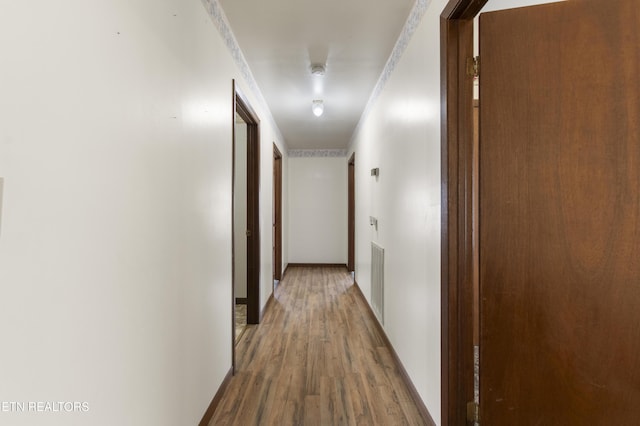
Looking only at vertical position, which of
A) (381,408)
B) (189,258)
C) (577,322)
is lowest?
(381,408)

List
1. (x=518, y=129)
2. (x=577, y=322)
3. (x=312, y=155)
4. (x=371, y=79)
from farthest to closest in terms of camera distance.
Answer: (x=312, y=155) < (x=371, y=79) < (x=518, y=129) < (x=577, y=322)

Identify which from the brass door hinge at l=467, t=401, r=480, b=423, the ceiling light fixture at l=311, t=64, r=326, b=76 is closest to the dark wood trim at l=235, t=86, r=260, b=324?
the ceiling light fixture at l=311, t=64, r=326, b=76

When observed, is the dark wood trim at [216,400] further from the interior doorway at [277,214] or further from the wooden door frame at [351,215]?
the wooden door frame at [351,215]

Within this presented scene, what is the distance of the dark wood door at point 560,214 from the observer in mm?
1057

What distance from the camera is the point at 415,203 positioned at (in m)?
1.99

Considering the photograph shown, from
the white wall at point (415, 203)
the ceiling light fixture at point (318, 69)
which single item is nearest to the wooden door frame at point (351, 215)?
the white wall at point (415, 203)

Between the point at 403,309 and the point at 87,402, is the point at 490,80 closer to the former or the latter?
the point at 403,309

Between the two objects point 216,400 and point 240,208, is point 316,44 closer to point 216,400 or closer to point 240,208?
point 240,208

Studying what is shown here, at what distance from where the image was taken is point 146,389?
1.14 m

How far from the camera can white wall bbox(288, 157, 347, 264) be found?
6535 millimetres

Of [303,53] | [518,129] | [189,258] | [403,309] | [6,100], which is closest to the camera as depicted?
[6,100]

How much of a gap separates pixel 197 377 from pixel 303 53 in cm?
233

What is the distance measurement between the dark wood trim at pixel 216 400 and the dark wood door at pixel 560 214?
1389 millimetres

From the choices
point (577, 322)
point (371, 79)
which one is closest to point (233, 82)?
point (371, 79)
